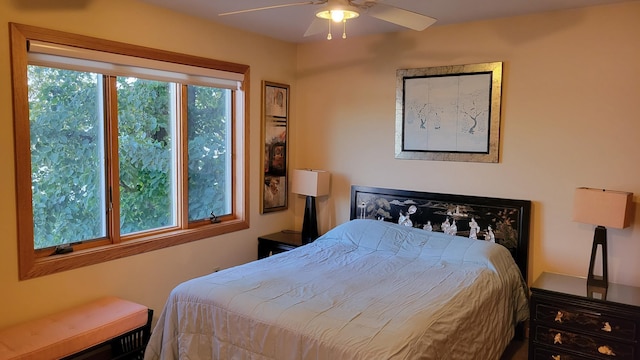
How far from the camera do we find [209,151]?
382 centimetres

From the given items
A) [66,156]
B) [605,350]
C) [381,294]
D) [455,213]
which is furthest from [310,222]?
[605,350]

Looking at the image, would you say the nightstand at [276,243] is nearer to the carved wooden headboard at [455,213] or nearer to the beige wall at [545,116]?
the carved wooden headboard at [455,213]

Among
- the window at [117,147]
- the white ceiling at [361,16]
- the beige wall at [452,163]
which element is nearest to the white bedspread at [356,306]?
the beige wall at [452,163]

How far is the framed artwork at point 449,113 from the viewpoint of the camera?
11.3ft

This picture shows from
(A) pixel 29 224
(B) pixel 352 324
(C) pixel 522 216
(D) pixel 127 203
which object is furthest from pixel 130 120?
(C) pixel 522 216

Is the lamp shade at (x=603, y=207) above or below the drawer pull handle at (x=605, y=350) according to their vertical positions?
above

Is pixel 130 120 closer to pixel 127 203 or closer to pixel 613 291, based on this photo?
pixel 127 203

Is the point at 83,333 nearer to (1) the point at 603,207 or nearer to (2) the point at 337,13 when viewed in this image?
(2) the point at 337,13

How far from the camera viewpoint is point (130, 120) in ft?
10.5

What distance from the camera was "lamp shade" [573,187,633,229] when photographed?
2775mm

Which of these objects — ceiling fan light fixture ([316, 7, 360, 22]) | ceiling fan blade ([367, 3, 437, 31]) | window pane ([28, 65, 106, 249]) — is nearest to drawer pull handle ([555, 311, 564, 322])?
ceiling fan blade ([367, 3, 437, 31])

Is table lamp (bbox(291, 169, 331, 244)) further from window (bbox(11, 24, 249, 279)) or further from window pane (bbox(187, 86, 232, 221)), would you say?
window pane (bbox(187, 86, 232, 221))

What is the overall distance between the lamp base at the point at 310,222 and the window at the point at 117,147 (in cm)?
59

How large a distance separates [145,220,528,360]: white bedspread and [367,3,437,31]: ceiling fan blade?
1511mm
